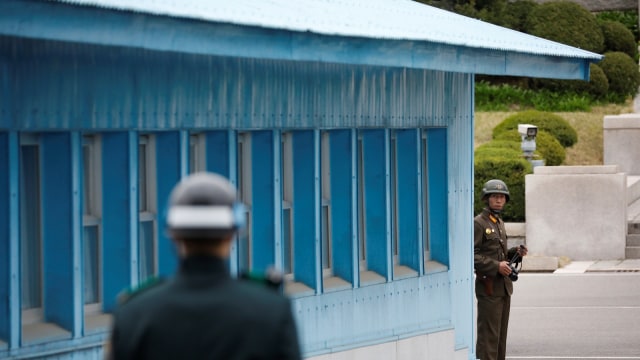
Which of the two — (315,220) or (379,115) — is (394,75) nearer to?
(379,115)

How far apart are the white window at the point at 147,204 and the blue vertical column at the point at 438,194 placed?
359cm

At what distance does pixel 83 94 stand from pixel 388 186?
12.1 ft

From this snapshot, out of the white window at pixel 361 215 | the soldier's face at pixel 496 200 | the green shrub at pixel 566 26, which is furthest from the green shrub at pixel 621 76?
the white window at pixel 361 215

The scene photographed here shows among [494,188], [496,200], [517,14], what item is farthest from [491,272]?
[517,14]

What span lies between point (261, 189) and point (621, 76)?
29.1 meters

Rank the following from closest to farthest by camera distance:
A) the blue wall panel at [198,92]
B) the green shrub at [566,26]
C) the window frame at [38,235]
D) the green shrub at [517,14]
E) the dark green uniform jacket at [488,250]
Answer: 1. the blue wall panel at [198,92]
2. the window frame at [38,235]
3. the dark green uniform jacket at [488,250]
4. the green shrub at [566,26]
5. the green shrub at [517,14]

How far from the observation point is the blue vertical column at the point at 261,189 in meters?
10.5

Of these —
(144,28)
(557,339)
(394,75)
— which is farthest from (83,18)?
(557,339)

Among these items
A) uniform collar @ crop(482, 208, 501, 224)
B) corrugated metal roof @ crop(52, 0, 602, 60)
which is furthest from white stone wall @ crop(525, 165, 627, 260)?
uniform collar @ crop(482, 208, 501, 224)

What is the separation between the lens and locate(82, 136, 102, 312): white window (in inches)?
365

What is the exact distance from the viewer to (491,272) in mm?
13438

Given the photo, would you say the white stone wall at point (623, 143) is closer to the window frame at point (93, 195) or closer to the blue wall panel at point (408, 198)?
the blue wall panel at point (408, 198)

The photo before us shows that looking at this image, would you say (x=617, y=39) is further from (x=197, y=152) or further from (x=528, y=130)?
(x=197, y=152)

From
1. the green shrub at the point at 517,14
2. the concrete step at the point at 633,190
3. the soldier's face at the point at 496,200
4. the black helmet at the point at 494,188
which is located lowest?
the concrete step at the point at 633,190
